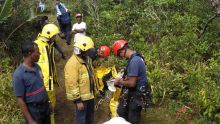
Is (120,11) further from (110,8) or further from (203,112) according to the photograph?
(203,112)

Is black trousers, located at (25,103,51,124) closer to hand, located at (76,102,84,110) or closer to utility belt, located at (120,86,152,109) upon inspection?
hand, located at (76,102,84,110)

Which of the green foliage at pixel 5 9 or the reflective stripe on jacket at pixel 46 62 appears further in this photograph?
the green foliage at pixel 5 9

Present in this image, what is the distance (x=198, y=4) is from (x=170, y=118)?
4.85 m

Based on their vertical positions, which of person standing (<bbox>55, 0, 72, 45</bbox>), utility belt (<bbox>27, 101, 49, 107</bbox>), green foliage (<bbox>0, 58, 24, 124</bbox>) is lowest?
green foliage (<bbox>0, 58, 24, 124</bbox>)

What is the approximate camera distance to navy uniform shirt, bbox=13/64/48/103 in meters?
5.04

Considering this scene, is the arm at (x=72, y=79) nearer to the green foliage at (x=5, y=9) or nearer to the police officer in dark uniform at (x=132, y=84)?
the police officer in dark uniform at (x=132, y=84)

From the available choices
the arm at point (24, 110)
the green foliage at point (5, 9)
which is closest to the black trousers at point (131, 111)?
the arm at point (24, 110)

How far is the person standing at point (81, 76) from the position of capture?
229 inches

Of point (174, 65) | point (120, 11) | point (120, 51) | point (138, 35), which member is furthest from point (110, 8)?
point (120, 51)

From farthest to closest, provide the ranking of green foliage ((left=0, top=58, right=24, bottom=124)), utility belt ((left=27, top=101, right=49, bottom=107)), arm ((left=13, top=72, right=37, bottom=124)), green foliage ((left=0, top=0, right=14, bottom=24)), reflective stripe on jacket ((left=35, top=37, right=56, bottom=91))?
green foliage ((left=0, top=0, right=14, bottom=24)) → green foliage ((left=0, top=58, right=24, bottom=124)) → reflective stripe on jacket ((left=35, top=37, right=56, bottom=91)) → utility belt ((left=27, top=101, right=49, bottom=107)) → arm ((left=13, top=72, right=37, bottom=124))

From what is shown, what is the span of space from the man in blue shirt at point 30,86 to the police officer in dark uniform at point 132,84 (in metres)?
1.28

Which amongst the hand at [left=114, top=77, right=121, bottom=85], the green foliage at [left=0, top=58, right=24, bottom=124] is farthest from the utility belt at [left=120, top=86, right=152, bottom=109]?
the green foliage at [left=0, top=58, right=24, bottom=124]

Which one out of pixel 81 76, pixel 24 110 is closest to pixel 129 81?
pixel 81 76

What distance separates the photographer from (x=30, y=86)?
5.16m
